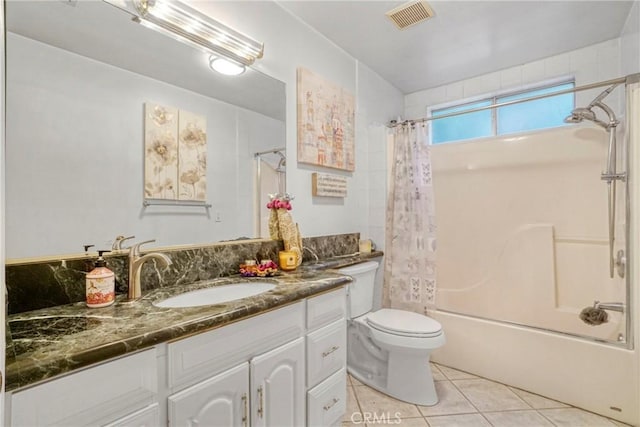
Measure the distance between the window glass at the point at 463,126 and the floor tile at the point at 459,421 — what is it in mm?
2236

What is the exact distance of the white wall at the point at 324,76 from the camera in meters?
1.75

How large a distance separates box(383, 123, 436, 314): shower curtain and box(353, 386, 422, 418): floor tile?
2.12ft

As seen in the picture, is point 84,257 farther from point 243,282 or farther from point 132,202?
point 243,282

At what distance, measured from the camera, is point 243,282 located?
144 centimetres

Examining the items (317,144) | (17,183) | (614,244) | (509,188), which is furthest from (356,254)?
(17,183)

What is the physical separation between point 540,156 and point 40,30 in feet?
9.58

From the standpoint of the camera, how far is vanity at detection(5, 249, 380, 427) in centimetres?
67


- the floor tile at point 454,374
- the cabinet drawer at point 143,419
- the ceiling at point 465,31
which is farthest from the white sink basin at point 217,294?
the ceiling at point 465,31

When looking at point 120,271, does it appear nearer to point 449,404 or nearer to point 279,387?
point 279,387

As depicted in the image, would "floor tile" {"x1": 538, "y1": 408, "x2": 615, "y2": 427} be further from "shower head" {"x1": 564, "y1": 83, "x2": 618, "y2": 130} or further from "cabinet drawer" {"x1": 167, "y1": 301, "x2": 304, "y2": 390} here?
"shower head" {"x1": 564, "y1": 83, "x2": 618, "y2": 130}

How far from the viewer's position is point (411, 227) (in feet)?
7.63

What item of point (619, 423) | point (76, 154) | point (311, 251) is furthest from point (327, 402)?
point (619, 423)

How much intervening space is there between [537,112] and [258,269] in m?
2.65

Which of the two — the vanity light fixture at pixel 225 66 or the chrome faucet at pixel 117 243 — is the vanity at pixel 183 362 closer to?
the chrome faucet at pixel 117 243
